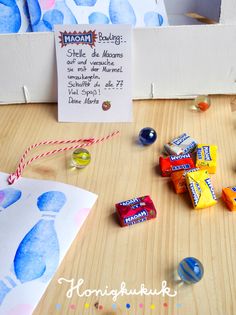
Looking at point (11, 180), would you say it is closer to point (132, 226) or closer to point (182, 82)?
point (132, 226)

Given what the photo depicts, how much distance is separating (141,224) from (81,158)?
0.17 m

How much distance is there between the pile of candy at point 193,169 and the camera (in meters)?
0.60

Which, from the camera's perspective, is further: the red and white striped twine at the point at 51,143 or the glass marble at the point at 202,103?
the glass marble at the point at 202,103

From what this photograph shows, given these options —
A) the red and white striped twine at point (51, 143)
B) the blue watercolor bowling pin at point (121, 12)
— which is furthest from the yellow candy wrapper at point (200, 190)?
the blue watercolor bowling pin at point (121, 12)

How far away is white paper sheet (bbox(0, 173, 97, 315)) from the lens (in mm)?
510

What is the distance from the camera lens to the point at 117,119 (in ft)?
2.62

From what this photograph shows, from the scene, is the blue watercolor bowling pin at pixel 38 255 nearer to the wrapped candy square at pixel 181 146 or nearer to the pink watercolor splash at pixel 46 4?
the wrapped candy square at pixel 181 146

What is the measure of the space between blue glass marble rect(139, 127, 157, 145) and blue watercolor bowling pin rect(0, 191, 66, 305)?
219 millimetres

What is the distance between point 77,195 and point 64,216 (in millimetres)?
49

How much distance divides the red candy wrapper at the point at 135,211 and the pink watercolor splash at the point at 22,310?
18 cm

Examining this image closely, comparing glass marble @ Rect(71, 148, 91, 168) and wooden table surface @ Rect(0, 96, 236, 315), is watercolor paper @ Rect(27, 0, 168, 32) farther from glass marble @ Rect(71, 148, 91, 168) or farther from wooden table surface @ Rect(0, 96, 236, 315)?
glass marble @ Rect(71, 148, 91, 168)

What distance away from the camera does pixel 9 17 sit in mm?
827

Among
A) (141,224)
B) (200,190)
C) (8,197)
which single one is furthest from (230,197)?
(8,197)

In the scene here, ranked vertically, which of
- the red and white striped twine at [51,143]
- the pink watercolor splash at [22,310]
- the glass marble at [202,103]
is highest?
the glass marble at [202,103]
